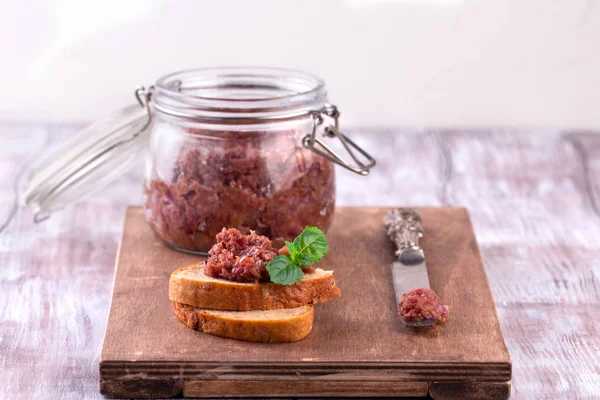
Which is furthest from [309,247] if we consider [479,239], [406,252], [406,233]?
[479,239]

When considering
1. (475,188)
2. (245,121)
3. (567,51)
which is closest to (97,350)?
(245,121)

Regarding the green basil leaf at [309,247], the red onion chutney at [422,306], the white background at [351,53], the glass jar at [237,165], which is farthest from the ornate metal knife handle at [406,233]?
the white background at [351,53]

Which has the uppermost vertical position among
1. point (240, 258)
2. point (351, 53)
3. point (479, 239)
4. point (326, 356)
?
point (240, 258)

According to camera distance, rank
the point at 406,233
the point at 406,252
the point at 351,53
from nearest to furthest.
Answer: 1. the point at 406,252
2. the point at 406,233
3. the point at 351,53

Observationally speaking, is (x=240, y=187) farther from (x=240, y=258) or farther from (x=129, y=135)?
(x=129, y=135)

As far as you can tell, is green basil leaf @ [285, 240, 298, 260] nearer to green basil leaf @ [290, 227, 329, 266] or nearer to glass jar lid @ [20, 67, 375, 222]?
green basil leaf @ [290, 227, 329, 266]

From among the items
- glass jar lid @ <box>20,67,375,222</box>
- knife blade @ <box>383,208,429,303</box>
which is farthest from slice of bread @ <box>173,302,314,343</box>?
glass jar lid @ <box>20,67,375,222</box>

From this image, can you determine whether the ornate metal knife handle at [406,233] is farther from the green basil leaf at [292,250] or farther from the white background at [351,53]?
the white background at [351,53]
